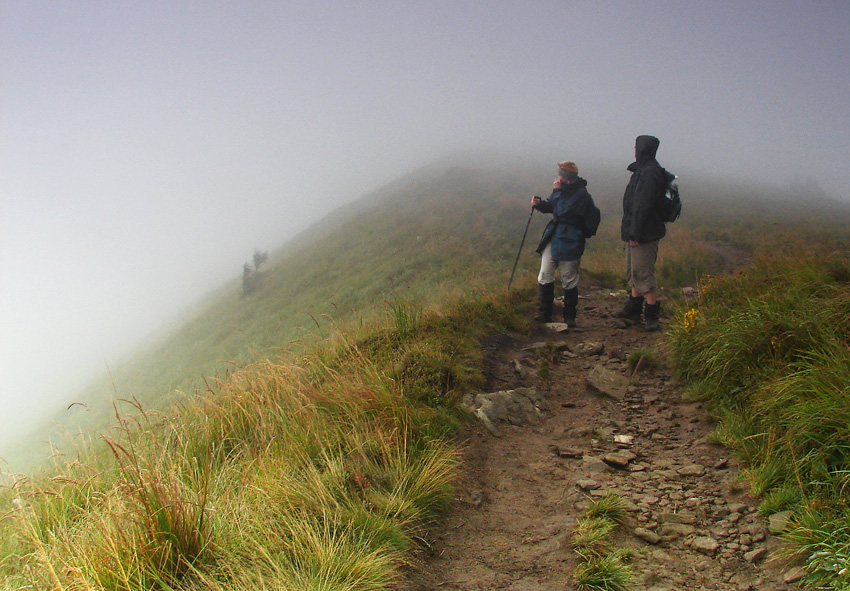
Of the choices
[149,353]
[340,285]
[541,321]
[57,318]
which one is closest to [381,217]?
[340,285]

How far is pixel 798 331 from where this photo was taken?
13.3 ft

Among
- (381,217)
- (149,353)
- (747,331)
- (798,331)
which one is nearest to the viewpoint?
(798,331)

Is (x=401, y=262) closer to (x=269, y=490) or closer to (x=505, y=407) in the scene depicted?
(x=505, y=407)

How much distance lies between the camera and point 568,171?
791 centimetres

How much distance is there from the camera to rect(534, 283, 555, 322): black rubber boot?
8.11 meters

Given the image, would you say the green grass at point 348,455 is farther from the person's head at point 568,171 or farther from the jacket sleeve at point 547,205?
the person's head at point 568,171

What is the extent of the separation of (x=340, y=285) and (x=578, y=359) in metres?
20.6

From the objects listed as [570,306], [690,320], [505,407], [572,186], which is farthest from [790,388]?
[572,186]

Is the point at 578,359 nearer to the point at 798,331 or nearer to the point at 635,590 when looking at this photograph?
the point at 798,331

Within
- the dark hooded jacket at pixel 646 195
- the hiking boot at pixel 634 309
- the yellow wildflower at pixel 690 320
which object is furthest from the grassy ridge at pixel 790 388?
the hiking boot at pixel 634 309

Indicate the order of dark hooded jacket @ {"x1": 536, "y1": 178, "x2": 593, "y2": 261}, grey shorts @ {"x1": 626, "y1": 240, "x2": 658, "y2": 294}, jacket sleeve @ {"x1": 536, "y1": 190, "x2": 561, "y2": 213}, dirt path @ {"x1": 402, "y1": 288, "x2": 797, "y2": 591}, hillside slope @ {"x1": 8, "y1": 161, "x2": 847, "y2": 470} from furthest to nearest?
hillside slope @ {"x1": 8, "y1": 161, "x2": 847, "y2": 470}
jacket sleeve @ {"x1": 536, "y1": 190, "x2": 561, "y2": 213}
dark hooded jacket @ {"x1": 536, "y1": 178, "x2": 593, "y2": 261}
grey shorts @ {"x1": 626, "y1": 240, "x2": 658, "y2": 294}
dirt path @ {"x1": 402, "y1": 288, "x2": 797, "y2": 591}

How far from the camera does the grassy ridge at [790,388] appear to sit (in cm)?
252

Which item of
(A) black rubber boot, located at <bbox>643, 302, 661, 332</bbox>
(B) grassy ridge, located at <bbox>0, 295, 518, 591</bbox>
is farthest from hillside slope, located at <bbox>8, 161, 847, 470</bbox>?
(B) grassy ridge, located at <bbox>0, 295, 518, 591</bbox>

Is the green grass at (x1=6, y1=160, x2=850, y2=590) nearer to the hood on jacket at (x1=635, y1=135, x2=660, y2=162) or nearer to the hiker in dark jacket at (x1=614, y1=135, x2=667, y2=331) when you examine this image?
the hiker in dark jacket at (x1=614, y1=135, x2=667, y2=331)
